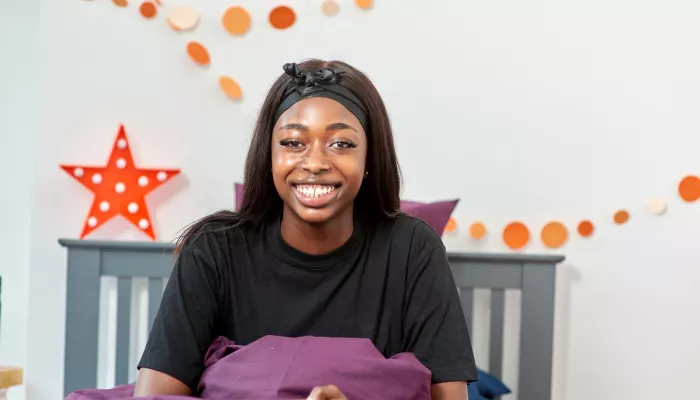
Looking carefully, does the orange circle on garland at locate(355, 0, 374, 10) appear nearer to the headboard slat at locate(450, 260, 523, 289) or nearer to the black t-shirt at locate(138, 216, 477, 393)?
the headboard slat at locate(450, 260, 523, 289)

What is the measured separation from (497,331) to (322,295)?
35.4 inches

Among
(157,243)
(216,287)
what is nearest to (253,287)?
(216,287)

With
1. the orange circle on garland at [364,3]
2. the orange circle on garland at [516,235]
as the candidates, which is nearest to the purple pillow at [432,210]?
the orange circle on garland at [516,235]

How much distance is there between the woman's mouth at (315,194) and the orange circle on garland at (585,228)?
1072 mm

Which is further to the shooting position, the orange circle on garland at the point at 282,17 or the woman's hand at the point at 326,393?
the orange circle on garland at the point at 282,17

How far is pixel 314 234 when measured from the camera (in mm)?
1382

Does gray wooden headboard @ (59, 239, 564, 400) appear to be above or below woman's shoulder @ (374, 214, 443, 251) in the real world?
below

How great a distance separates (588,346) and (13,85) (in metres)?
1.75

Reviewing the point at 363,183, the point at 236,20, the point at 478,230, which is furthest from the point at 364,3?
the point at 363,183

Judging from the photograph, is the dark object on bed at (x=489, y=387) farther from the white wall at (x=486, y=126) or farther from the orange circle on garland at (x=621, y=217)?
the orange circle on garland at (x=621, y=217)

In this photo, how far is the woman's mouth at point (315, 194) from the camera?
4.30 ft

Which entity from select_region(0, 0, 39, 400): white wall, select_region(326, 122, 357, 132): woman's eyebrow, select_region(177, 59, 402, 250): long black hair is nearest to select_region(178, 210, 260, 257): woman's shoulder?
select_region(177, 59, 402, 250): long black hair

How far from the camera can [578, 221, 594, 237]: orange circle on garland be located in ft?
7.16

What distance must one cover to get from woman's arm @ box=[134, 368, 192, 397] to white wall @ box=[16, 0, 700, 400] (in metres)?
0.99
